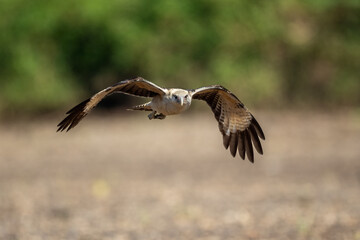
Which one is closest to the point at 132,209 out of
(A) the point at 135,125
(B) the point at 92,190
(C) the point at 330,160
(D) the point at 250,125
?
(B) the point at 92,190

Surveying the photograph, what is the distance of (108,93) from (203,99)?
1.34 metres

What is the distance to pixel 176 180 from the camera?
1316cm

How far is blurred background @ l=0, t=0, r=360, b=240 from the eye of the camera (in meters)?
13.0

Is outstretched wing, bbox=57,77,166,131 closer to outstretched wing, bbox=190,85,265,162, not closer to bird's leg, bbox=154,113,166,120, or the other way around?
bird's leg, bbox=154,113,166,120

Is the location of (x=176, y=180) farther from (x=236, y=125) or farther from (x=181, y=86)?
(x=181, y=86)

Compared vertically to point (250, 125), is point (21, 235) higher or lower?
lower

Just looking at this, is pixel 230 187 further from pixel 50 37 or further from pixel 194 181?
pixel 50 37

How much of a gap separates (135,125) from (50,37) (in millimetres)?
2946

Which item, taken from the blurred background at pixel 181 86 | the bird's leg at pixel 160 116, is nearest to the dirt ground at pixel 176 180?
the blurred background at pixel 181 86

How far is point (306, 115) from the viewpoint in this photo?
792 inches

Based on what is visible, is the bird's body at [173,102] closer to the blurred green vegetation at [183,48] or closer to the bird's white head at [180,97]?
the bird's white head at [180,97]

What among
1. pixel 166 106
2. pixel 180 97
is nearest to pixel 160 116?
pixel 166 106

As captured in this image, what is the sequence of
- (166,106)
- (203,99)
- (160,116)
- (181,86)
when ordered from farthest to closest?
(181,86), (203,99), (160,116), (166,106)

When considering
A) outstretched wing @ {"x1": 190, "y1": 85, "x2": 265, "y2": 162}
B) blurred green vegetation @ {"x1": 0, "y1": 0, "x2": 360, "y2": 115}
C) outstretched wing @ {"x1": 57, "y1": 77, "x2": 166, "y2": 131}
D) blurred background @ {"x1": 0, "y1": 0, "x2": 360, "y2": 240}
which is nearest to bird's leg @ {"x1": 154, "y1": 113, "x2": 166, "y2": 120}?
outstretched wing @ {"x1": 57, "y1": 77, "x2": 166, "y2": 131}
